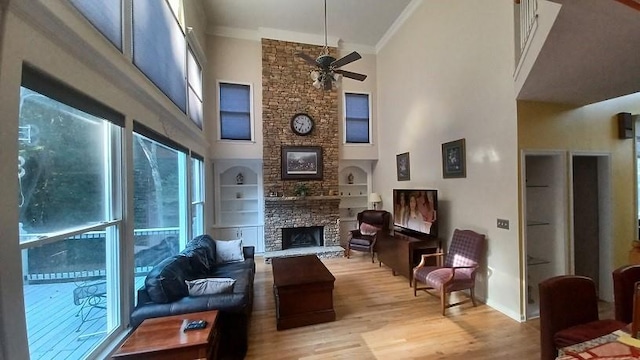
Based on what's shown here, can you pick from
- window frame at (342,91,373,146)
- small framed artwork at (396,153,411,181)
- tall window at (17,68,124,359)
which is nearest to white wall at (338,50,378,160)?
window frame at (342,91,373,146)

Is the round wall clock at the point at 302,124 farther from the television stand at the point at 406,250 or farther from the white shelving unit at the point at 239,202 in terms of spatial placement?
the television stand at the point at 406,250

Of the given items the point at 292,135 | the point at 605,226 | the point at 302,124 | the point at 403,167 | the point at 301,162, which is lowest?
the point at 605,226

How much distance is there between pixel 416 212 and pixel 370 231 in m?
1.53

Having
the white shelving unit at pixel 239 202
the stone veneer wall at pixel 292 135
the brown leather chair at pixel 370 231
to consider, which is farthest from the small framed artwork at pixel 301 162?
the brown leather chair at pixel 370 231

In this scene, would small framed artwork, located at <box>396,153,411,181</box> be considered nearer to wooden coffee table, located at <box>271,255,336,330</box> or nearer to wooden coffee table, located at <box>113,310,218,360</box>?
wooden coffee table, located at <box>271,255,336,330</box>

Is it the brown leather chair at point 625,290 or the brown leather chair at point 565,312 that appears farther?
the brown leather chair at point 625,290

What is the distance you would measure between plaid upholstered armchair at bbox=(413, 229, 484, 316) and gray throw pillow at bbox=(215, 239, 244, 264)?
283cm

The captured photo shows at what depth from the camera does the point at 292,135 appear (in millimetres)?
6504

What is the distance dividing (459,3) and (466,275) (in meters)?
3.99

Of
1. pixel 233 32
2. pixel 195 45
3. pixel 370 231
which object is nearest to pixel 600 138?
pixel 370 231

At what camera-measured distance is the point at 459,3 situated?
3.99 metres

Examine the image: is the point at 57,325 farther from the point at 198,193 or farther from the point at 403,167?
the point at 403,167

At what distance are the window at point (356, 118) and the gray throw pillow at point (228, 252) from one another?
13.1 ft

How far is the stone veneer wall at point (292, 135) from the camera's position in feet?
20.8
